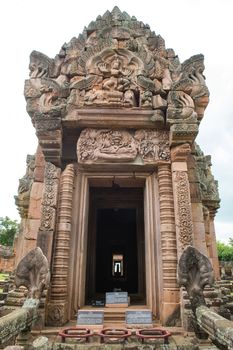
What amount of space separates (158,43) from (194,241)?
513 cm

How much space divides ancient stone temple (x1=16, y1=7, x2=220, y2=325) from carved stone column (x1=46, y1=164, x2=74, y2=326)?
17 millimetres

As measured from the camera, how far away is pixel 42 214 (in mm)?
5078

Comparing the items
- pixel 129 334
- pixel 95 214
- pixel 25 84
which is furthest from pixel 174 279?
pixel 25 84

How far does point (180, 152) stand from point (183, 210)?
1215 mm

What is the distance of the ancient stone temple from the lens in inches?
195

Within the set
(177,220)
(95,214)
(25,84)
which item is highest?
(25,84)

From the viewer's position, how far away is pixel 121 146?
5.65 m

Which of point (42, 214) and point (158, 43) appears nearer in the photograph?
point (42, 214)

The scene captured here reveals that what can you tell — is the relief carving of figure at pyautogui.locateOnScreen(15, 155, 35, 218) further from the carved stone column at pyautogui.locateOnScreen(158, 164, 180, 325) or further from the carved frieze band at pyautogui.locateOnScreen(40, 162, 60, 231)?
the carved stone column at pyautogui.locateOnScreen(158, 164, 180, 325)

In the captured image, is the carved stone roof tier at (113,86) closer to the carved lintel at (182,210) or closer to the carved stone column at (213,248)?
the carved lintel at (182,210)

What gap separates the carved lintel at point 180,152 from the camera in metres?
5.33

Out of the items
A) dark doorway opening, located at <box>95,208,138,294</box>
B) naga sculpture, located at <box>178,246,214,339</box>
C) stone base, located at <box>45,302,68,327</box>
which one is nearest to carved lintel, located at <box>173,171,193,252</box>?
naga sculpture, located at <box>178,246,214,339</box>

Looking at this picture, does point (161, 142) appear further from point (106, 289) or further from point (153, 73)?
point (106, 289)

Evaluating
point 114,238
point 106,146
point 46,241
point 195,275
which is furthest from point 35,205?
point 114,238
